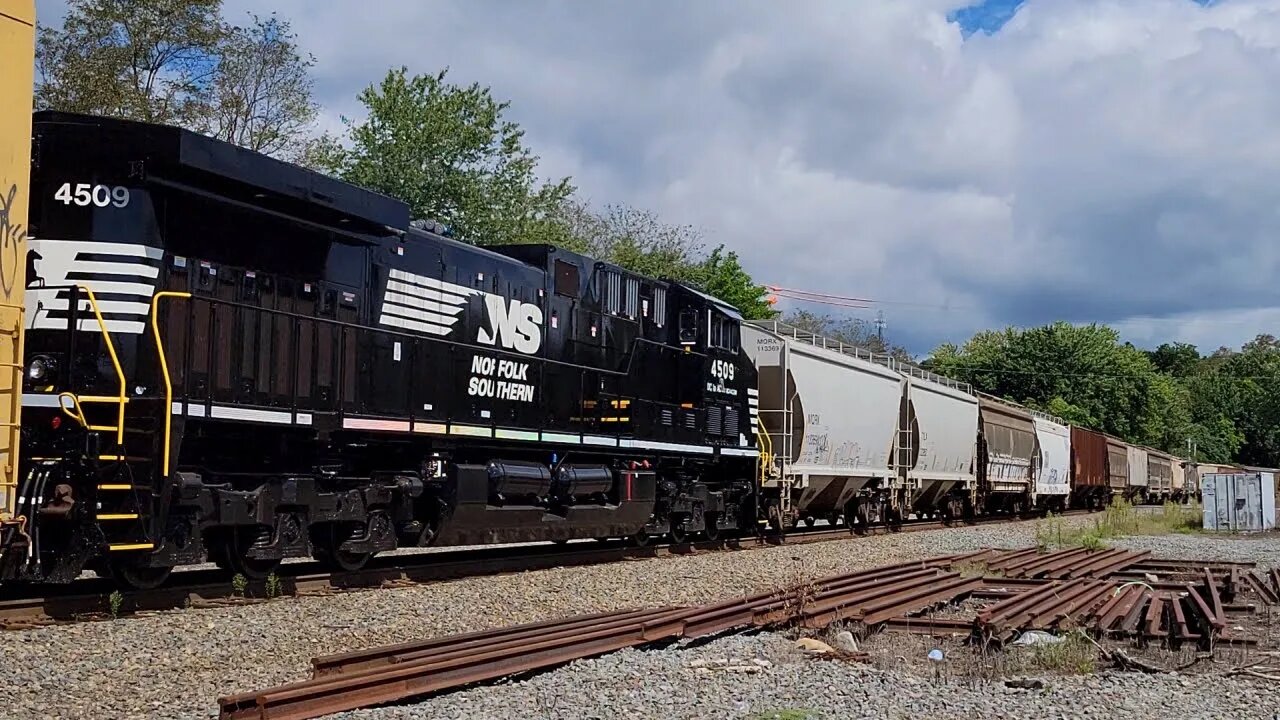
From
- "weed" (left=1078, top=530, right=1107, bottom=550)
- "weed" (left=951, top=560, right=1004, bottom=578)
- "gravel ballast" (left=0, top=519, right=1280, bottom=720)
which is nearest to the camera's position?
"gravel ballast" (left=0, top=519, right=1280, bottom=720)

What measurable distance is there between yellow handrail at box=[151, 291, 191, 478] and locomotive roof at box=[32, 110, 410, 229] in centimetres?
110

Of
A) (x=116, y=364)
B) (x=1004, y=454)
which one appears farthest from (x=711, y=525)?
(x=1004, y=454)

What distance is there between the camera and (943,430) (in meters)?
28.1

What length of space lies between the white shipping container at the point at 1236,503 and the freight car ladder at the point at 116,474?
2342cm

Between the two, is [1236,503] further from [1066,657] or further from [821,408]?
[1066,657]

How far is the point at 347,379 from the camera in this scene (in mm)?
11422

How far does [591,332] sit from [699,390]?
9.36ft

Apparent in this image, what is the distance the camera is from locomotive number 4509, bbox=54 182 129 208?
9344mm

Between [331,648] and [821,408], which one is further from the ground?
[821,408]

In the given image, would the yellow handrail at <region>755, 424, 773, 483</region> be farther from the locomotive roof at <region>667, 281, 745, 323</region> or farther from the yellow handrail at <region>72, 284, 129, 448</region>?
the yellow handrail at <region>72, 284, 129, 448</region>

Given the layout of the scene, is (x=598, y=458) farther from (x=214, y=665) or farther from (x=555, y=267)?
(x=214, y=665)

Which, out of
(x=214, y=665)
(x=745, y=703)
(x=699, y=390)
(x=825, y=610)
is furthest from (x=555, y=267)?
(x=745, y=703)

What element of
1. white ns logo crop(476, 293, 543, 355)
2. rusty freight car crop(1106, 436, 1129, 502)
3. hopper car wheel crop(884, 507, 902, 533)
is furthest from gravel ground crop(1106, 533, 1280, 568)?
rusty freight car crop(1106, 436, 1129, 502)

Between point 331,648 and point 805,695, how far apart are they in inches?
140
